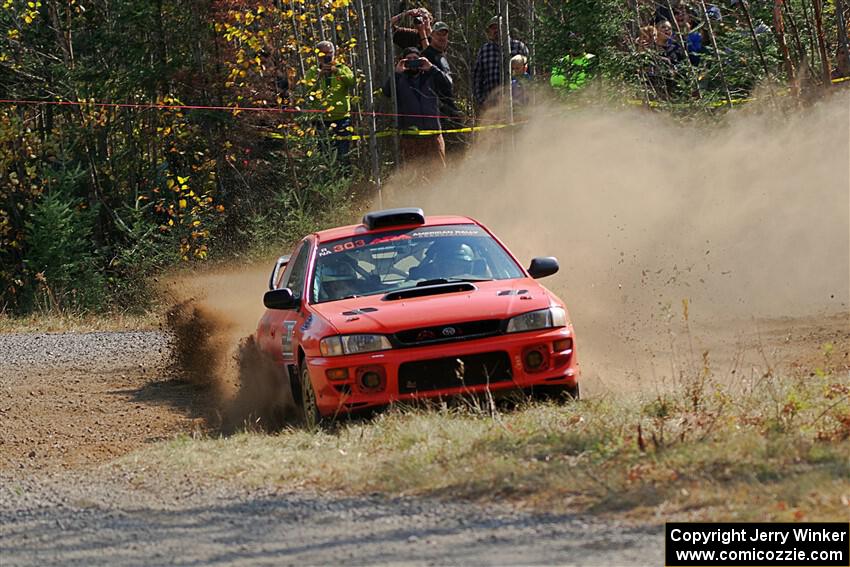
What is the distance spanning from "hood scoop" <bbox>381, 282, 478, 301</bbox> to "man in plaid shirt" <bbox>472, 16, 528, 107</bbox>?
419 inches

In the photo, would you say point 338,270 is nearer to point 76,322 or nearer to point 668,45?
point 668,45

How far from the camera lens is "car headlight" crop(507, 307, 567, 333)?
950 centimetres

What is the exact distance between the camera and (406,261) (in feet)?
35.6

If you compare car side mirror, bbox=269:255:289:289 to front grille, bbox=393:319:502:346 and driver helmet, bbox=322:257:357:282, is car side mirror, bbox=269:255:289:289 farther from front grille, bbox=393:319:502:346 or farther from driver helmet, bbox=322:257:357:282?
front grille, bbox=393:319:502:346

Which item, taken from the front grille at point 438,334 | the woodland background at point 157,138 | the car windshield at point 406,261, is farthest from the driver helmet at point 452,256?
the woodland background at point 157,138

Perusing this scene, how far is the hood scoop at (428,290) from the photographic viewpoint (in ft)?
33.2

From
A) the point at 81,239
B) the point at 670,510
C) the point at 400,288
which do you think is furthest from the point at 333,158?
the point at 670,510

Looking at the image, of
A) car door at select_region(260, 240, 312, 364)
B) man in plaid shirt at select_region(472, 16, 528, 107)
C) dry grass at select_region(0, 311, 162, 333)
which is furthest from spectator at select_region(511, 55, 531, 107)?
car door at select_region(260, 240, 312, 364)

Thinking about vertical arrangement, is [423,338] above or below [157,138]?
below

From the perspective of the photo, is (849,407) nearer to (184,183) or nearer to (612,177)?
(612,177)

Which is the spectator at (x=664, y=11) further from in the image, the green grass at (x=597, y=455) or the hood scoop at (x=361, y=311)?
the hood scoop at (x=361, y=311)

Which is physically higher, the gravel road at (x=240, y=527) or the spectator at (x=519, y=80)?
the spectator at (x=519, y=80)

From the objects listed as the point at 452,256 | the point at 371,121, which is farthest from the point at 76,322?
the point at 452,256

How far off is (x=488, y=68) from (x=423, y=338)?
11.8 m
